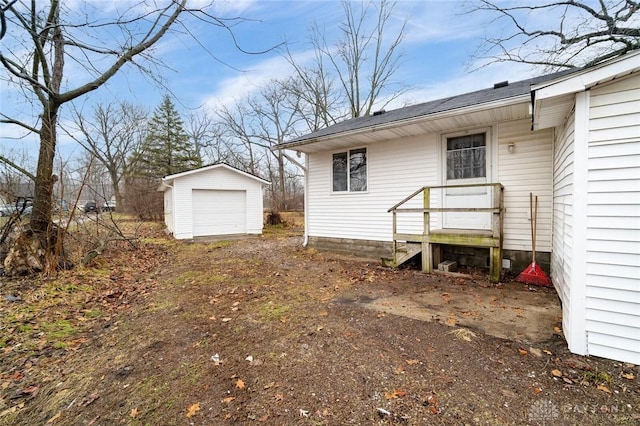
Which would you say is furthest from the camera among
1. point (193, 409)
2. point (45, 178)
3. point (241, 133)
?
point (241, 133)

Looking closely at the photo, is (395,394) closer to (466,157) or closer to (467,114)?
(467,114)

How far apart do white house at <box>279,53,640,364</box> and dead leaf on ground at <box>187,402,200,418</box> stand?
336 cm

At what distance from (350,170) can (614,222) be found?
19.6ft

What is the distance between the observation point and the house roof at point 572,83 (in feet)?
8.04

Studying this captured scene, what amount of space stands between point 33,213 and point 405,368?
7.80 meters

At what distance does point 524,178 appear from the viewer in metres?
5.55

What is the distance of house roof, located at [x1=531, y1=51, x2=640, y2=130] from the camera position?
2449 mm

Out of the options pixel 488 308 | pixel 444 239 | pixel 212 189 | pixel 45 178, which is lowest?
pixel 488 308

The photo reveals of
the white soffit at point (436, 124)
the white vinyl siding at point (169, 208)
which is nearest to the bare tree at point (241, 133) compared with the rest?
the white vinyl siding at point (169, 208)

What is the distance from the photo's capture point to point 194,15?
18.3 ft

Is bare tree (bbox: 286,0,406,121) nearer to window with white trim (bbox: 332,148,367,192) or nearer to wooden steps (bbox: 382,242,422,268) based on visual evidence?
window with white trim (bbox: 332,148,367,192)

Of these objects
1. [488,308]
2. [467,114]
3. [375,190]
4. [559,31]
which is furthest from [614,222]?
[559,31]

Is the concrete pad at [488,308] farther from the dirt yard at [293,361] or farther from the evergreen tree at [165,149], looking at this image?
the evergreen tree at [165,149]

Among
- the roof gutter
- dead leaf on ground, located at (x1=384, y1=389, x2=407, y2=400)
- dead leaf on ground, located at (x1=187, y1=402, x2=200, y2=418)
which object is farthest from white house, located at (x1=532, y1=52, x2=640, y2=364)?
dead leaf on ground, located at (x1=187, y1=402, x2=200, y2=418)
